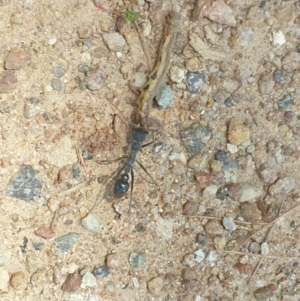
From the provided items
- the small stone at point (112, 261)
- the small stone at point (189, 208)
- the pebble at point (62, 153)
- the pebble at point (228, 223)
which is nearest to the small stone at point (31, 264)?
the small stone at point (112, 261)

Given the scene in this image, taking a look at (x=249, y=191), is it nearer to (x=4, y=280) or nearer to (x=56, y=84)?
(x=56, y=84)

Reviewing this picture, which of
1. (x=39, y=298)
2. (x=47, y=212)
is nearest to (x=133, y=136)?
(x=47, y=212)

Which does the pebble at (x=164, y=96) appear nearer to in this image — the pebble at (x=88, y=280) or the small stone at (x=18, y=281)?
the pebble at (x=88, y=280)

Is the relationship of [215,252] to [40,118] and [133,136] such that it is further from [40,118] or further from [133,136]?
[40,118]

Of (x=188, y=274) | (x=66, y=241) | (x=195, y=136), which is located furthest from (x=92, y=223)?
(x=195, y=136)

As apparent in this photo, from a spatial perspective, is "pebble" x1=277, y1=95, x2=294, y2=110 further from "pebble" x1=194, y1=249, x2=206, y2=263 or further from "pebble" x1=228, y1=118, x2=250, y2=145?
"pebble" x1=194, y1=249, x2=206, y2=263

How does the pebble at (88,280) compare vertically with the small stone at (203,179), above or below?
below

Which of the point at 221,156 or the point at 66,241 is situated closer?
the point at 66,241
